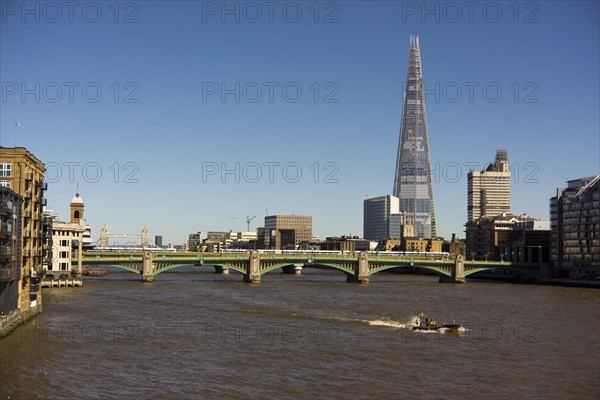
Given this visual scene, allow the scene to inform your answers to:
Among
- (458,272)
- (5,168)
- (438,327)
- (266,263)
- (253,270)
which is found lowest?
(438,327)

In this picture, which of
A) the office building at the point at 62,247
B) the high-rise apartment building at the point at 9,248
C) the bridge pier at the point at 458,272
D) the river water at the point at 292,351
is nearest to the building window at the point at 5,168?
the high-rise apartment building at the point at 9,248

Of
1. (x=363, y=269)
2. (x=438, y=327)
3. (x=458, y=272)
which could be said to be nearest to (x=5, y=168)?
(x=438, y=327)

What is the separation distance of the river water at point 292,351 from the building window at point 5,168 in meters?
17.0

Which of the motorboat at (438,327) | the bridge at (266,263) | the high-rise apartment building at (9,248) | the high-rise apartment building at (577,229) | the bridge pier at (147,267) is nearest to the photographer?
the high-rise apartment building at (9,248)

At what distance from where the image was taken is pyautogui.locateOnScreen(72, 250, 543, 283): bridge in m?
152

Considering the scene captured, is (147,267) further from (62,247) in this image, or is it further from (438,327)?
(438,327)

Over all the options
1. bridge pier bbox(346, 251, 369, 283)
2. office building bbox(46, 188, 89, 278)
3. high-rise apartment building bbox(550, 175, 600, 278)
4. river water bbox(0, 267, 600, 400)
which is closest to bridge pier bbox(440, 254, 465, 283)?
bridge pier bbox(346, 251, 369, 283)

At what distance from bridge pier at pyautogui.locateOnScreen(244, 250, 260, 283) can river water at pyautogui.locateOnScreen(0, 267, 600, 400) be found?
1747 inches

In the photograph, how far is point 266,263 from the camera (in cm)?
17075

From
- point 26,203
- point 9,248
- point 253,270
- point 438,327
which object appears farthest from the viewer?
point 253,270

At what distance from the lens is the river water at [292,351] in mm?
49875

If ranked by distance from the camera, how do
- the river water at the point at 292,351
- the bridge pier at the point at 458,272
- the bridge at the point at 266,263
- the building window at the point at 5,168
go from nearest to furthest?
the river water at the point at 292,351, the building window at the point at 5,168, the bridge at the point at 266,263, the bridge pier at the point at 458,272

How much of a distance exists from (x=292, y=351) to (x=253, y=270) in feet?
311

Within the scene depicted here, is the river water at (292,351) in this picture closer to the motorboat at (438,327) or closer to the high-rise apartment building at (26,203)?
the motorboat at (438,327)
